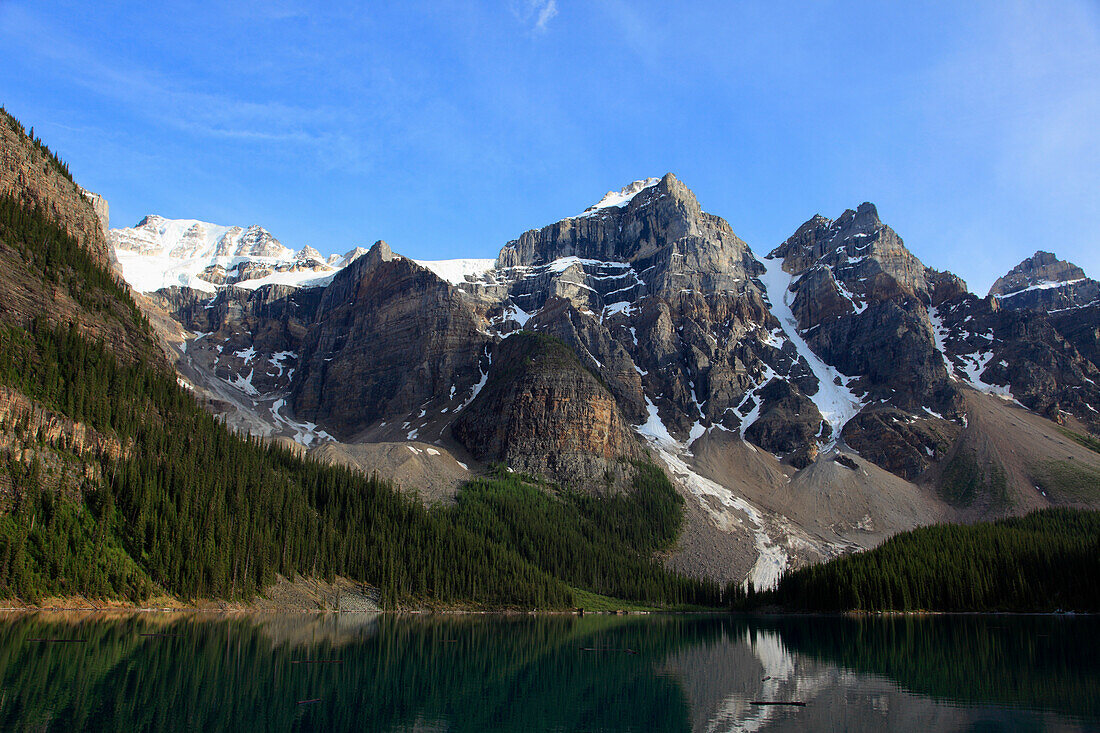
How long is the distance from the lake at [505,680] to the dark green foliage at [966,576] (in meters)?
43.0

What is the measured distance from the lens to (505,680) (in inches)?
1732

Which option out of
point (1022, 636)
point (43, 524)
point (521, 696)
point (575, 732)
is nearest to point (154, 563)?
point (43, 524)

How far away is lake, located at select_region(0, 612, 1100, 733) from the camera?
104ft

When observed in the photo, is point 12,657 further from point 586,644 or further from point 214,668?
point 586,644

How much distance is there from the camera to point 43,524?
71625mm

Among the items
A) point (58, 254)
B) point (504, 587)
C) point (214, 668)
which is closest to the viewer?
point (214, 668)

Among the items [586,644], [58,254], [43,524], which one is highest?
[58,254]

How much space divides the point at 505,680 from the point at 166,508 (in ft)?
189

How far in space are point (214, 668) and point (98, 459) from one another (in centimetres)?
5306

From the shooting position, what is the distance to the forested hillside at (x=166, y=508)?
7438 cm

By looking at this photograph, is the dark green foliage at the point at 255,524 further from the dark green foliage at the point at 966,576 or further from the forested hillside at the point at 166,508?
the dark green foliage at the point at 966,576

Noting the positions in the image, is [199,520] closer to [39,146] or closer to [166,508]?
[166,508]

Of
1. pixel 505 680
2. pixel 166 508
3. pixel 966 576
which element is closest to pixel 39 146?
pixel 166 508

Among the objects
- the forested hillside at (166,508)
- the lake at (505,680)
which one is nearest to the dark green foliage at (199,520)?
the forested hillside at (166,508)
